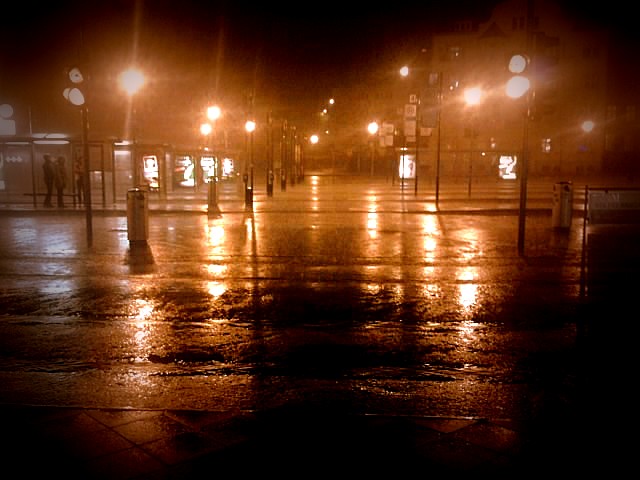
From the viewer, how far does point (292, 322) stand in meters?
8.19

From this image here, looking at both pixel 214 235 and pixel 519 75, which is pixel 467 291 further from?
pixel 214 235

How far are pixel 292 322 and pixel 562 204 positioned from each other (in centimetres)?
1166

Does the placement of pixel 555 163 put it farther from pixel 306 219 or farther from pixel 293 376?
pixel 293 376

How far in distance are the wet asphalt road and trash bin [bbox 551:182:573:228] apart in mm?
1496

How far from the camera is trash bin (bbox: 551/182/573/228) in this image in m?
17.6

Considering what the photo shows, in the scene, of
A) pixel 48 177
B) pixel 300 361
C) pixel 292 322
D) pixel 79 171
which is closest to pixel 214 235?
pixel 292 322

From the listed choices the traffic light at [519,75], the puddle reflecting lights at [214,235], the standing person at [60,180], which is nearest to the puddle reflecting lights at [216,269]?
the puddle reflecting lights at [214,235]

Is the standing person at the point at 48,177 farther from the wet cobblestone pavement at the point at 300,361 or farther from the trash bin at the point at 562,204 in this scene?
the trash bin at the point at 562,204

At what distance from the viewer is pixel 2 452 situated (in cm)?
421

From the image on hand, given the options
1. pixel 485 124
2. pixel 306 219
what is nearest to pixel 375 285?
pixel 306 219

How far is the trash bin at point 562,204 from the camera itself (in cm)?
1759

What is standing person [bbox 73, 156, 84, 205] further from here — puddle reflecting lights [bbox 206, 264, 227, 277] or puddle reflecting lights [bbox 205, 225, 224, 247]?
puddle reflecting lights [bbox 206, 264, 227, 277]

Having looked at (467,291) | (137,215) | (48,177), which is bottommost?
(467,291)

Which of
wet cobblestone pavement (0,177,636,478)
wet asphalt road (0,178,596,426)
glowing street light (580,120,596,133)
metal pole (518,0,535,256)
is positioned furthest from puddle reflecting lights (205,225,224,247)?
glowing street light (580,120,596,133)
